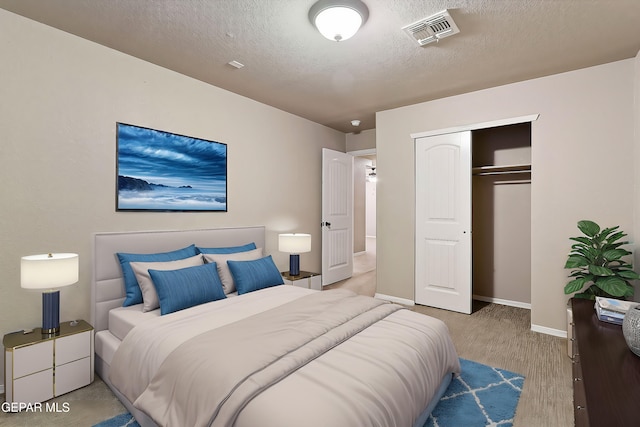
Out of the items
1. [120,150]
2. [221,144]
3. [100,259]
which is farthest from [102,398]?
[221,144]

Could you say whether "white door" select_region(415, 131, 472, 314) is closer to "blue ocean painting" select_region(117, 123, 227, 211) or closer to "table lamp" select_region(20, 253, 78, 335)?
"blue ocean painting" select_region(117, 123, 227, 211)

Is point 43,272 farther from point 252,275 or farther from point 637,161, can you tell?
point 637,161

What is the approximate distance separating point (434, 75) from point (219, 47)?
2.11m

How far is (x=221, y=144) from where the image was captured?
12.0ft

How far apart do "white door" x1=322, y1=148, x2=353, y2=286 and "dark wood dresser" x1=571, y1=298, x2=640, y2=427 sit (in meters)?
3.49

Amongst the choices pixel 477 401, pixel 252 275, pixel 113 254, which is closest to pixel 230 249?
pixel 252 275

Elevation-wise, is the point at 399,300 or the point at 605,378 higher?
the point at 605,378

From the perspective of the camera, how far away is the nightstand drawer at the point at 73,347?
216 cm

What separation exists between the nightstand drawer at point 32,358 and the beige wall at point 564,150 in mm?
4262

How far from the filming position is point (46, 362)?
2.11 m

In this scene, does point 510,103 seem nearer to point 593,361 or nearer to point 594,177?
point 594,177

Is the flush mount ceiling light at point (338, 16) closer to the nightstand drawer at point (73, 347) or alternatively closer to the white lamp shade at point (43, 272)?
the white lamp shade at point (43, 272)

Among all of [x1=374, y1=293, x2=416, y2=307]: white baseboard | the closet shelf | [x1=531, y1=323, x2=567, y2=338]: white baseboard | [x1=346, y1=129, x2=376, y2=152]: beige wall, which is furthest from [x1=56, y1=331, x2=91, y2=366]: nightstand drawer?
[x1=346, y1=129, x2=376, y2=152]: beige wall

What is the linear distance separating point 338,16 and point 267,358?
7.00ft
